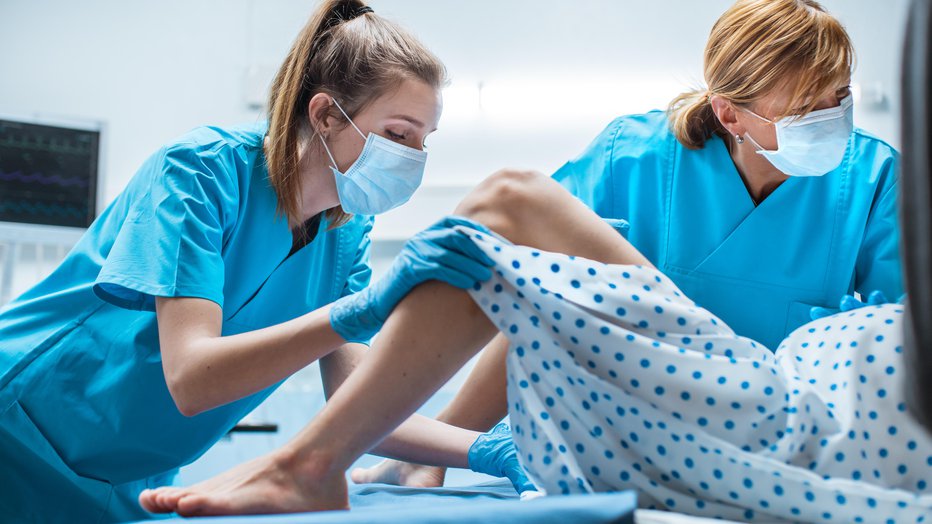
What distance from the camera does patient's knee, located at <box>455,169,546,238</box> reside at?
3.27ft

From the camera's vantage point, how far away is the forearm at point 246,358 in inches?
43.0

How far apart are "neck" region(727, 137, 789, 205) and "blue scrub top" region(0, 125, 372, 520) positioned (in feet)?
2.98

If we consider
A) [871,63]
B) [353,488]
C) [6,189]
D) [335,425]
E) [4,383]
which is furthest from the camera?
[871,63]

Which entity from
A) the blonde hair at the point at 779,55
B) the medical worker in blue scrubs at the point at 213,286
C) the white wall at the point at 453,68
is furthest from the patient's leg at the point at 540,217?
the white wall at the point at 453,68

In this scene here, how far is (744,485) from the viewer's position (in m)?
0.85

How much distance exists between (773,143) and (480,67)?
203 centimetres

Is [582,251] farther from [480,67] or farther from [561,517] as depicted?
[480,67]

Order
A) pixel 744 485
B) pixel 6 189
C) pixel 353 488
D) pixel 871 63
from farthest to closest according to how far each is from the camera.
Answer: pixel 871 63 → pixel 6 189 → pixel 353 488 → pixel 744 485

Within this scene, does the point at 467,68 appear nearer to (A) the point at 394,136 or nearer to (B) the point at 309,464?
(A) the point at 394,136

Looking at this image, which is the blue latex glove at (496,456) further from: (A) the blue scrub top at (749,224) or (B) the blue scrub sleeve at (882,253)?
(B) the blue scrub sleeve at (882,253)

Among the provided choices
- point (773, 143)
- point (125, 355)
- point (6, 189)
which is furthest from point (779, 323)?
point (6, 189)

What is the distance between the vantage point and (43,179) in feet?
10.0

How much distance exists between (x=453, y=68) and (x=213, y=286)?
7.84ft

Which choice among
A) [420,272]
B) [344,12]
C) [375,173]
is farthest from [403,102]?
[420,272]
